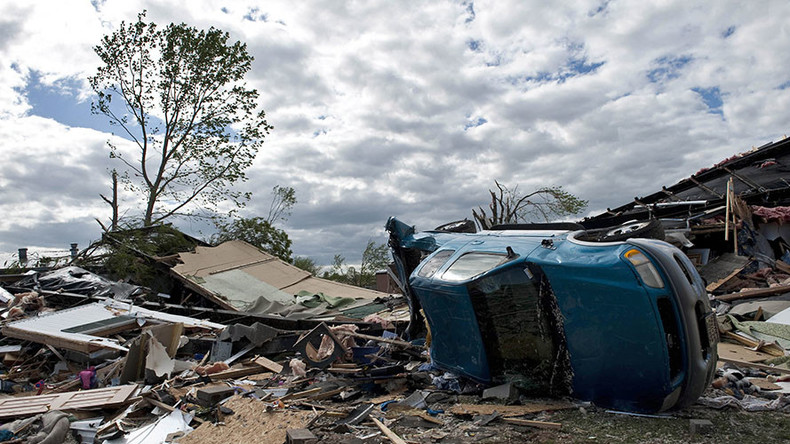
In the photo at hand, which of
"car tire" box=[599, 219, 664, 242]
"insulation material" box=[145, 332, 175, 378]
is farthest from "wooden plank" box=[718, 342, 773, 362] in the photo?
"insulation material" box=[145, 332, 175, 378]

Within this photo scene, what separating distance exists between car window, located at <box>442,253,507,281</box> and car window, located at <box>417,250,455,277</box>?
0.22 metres

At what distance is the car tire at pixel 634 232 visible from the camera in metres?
4.29

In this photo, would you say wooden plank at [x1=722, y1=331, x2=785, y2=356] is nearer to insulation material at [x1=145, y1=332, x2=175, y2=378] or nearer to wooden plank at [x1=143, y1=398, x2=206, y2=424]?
wooden plank at [x1=143, y1=398, x2=206, y2=424]

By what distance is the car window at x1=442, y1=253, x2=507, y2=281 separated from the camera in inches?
179

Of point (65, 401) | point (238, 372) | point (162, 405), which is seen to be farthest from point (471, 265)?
point (65, 401)

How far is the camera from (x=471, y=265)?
15.4ft

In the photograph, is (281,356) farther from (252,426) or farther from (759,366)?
(759,366)

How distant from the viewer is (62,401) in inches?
216

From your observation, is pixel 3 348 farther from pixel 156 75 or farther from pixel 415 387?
pixel 156 75

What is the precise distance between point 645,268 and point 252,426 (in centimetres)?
349

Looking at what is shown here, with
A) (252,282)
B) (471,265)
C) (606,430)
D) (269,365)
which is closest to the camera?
(606,430)

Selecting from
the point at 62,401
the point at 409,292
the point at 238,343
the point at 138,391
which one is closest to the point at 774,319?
the point at 409,292

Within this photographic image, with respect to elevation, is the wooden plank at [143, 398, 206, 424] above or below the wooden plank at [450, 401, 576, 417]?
below

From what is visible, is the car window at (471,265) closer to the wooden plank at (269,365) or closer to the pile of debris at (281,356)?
the pile of debris at (281,356)
